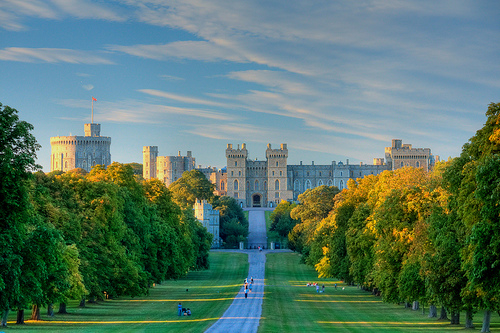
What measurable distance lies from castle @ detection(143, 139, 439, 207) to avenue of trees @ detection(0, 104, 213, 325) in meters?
120

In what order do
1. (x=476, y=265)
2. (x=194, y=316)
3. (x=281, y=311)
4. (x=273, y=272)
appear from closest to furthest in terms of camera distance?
1. (x=476, y=265)
2. (x=194, y=316)
3. (x=281, y=311)
4. (x=273, y=272)

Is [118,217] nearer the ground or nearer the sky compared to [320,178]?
nearer the ground

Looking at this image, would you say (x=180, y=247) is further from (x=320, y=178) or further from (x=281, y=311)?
(x=320, y=178)

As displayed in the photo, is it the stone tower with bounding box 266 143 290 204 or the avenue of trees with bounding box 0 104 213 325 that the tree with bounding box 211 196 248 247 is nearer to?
the avenue of trees with bounding box 0 104 213 325

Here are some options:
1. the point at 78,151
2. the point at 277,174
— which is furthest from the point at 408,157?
the point at 78,151

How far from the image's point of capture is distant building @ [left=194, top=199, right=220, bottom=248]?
107750 millimetres

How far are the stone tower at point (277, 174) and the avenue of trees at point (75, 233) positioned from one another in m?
120

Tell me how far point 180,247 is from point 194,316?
20.4 metres

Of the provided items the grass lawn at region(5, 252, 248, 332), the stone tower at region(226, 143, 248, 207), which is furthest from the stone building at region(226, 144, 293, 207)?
the grass lawn at region(5, 252, 248, 332)

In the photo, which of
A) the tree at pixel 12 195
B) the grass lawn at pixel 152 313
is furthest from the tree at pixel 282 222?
the tree at pixel 12 195

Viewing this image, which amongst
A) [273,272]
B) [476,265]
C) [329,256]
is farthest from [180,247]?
[476,265]

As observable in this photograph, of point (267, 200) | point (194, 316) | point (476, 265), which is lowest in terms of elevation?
point (194, 316)

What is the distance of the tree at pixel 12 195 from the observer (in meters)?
22.8

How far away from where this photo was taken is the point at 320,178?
192 meters
